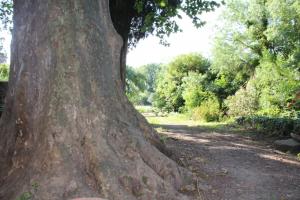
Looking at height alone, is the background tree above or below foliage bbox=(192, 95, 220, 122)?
above

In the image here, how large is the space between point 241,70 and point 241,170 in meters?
22.9

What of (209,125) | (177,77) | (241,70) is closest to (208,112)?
(209,125)

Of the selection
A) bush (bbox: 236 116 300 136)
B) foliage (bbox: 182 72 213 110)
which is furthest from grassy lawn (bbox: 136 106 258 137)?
foliage (bbox: 182 72 213 110)

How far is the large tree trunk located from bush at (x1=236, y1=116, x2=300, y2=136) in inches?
348

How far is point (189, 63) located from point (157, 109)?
5700mm

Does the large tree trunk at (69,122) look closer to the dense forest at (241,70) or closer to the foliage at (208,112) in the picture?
the dense forest at (241,70)

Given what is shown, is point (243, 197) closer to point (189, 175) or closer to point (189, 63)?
point (189, 175)

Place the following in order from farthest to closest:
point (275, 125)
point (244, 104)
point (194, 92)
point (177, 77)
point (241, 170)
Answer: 1. point (177, 77)
2. point (194, 92)
3. point (244, 104)
4. point (275, 125)
5. point (241, 170)

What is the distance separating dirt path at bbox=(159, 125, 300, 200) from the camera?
6.38m

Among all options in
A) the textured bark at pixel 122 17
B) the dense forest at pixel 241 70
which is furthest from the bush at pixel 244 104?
the textured bark at pixel 122 17

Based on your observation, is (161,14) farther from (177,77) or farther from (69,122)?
(177,77)

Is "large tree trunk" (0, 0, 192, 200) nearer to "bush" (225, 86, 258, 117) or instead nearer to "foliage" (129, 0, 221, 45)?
"foliage" (129, 0, 221, 45)

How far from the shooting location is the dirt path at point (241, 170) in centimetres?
638

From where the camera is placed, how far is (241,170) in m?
7.92
